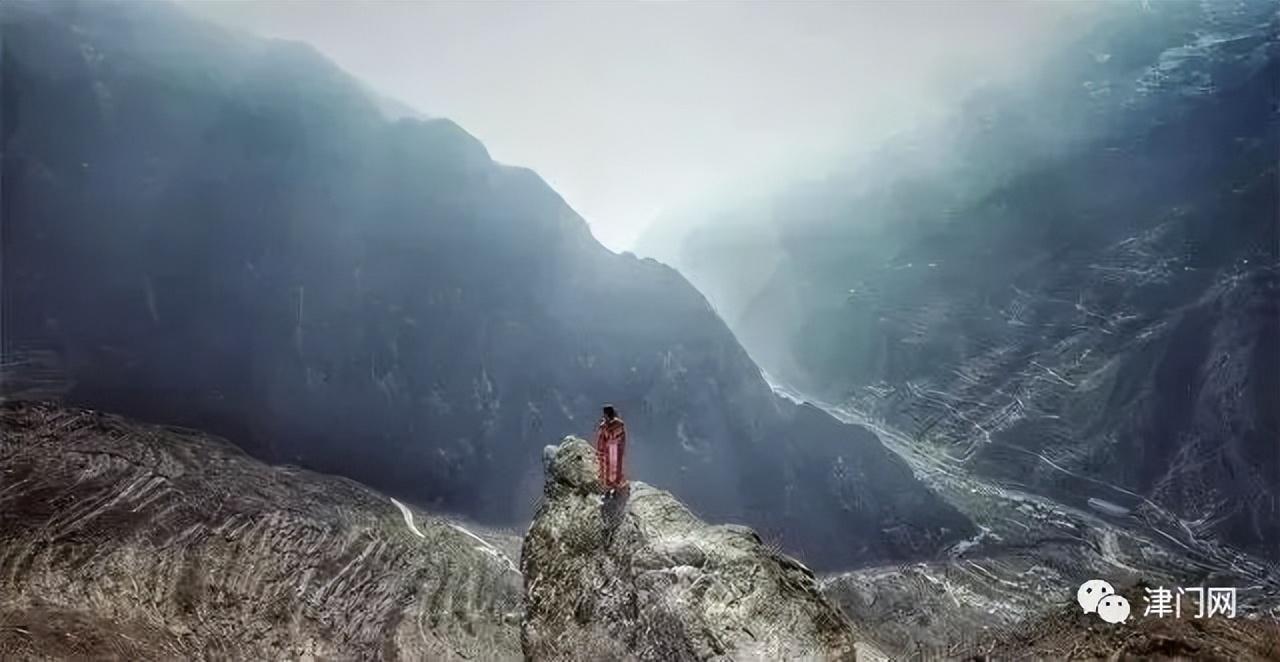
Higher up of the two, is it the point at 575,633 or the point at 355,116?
the point at 355,116

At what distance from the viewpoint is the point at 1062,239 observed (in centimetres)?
4172

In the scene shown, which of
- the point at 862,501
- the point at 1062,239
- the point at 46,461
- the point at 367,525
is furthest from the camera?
the point at 1062,239

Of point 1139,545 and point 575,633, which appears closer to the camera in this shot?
point 575,633

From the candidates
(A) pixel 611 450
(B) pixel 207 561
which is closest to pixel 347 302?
(B) pixel 207 561

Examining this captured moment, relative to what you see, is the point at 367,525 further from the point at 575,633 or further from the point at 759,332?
the point at 759,332

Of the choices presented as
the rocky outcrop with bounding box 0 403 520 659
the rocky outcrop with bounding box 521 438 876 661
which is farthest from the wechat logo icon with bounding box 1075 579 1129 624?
the rocky outcrop with bounding box 0 403 520 659

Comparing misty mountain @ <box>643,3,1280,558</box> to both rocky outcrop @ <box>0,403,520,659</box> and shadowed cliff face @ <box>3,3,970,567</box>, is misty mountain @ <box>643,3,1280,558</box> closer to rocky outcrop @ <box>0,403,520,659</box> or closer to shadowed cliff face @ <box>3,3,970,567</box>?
shadowed cliff face @ <box>3,3,970,567</box>

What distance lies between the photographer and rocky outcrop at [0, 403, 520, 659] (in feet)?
77.3

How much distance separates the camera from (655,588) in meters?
12.9

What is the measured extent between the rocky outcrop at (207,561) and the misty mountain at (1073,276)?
1790cm

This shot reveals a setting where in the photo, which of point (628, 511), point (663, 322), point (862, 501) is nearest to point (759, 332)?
point (663, 322)

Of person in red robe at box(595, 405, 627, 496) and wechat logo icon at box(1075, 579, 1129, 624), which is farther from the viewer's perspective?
wechat logo icon at box(1075, 579, 1129, 624)

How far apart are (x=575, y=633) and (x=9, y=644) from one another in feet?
55.9

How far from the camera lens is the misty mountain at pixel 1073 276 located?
37.9 m
